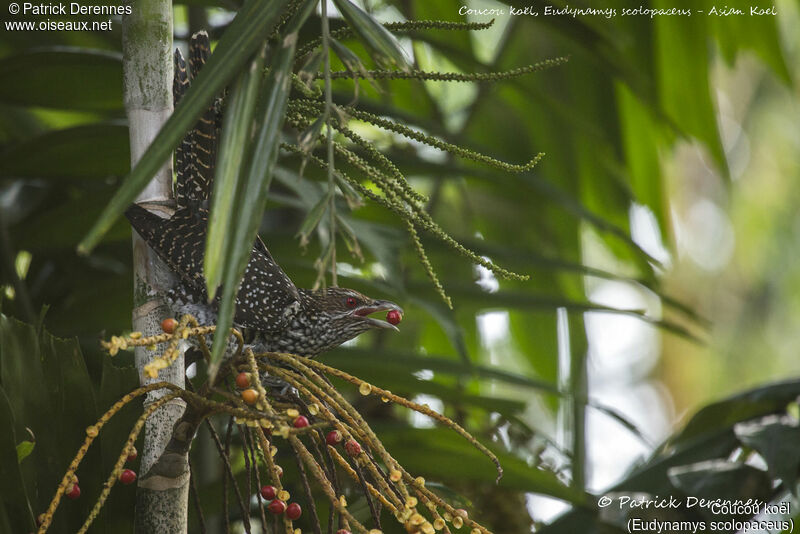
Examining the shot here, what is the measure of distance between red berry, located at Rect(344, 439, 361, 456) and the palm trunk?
0.14 meters

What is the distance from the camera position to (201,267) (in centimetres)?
83

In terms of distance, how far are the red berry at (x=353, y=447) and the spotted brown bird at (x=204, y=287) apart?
0.77ft

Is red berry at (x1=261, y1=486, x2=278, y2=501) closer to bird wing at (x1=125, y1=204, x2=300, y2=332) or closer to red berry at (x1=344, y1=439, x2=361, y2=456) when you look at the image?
red berry at (x1=344, y1=439, x2=361, y2=456)

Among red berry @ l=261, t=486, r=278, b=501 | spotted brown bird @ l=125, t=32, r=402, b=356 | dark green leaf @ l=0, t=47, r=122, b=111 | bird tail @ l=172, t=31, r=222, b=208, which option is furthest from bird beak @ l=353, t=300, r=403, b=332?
dark green leaf @ l=0, t=47, r=122, b=111

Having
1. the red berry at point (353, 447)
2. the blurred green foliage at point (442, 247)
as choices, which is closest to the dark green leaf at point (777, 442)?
the blurred green foliage at point (442, 247)

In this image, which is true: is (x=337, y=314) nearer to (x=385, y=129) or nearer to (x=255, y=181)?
(x=385, y=129)

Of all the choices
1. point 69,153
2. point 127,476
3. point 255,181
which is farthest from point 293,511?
point 69,153

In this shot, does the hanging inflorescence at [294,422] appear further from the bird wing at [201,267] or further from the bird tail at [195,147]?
the bird tail at [195,147]

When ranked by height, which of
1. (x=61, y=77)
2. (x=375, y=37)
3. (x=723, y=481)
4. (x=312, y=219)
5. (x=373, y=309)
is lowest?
(x=723, y=481)

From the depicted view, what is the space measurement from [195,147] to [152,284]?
0.23m

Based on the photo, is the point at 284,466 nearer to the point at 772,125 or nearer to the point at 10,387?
the point at 10,387

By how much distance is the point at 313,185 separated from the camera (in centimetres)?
114

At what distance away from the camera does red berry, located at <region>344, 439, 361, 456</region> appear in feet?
1.79

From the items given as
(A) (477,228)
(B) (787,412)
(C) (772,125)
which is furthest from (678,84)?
(C) (772,125)
